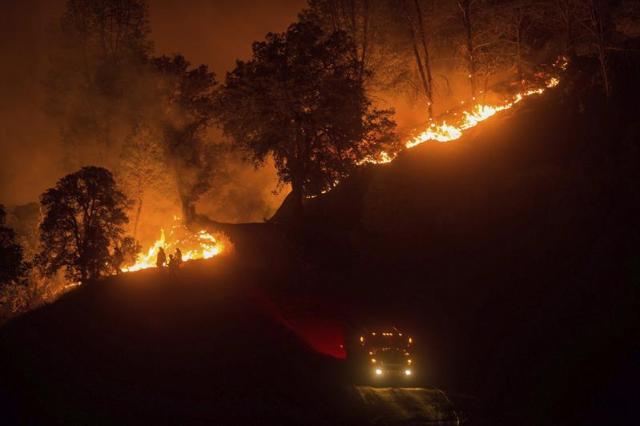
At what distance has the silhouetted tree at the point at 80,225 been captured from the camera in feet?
120

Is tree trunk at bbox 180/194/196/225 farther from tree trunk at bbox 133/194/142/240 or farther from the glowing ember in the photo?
tree trunk at bbox 133/194/142/240

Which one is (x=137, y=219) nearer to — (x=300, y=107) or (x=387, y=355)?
(x=300, y=107)

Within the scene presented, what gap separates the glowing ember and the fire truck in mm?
14417

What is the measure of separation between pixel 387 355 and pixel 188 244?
A: 19.2 metres

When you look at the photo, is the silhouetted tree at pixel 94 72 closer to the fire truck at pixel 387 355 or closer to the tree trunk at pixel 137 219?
the tree trunk at pixel 137 219

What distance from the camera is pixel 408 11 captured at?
146ft

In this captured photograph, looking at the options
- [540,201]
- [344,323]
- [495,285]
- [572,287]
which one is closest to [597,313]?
[572,287]

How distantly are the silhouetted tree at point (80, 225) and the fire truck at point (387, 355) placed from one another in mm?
19422

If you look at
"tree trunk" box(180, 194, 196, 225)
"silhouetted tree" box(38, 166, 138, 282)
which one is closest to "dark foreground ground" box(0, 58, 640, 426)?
"silhouetted tree" box(38, 166, 138, 282)

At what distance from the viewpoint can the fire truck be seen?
2266cm

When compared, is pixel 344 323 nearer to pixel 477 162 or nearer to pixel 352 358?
pixel 352 358

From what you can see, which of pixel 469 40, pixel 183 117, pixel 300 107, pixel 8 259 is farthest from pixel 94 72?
pixel 469 40

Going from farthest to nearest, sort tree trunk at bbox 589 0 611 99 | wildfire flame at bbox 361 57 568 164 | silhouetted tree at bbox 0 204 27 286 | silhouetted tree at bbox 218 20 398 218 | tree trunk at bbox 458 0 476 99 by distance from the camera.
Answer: tree trunk at bbox 458 0 476 99 → silhouetted tree at bbox 0 204 27 286 → wildfire flame at bbox 361 57 568 164 → silhouetted tree at bbox 218 20 398 218 → tree trunk at bbox 589 0 611 99

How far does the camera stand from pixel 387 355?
22781 millimetres
